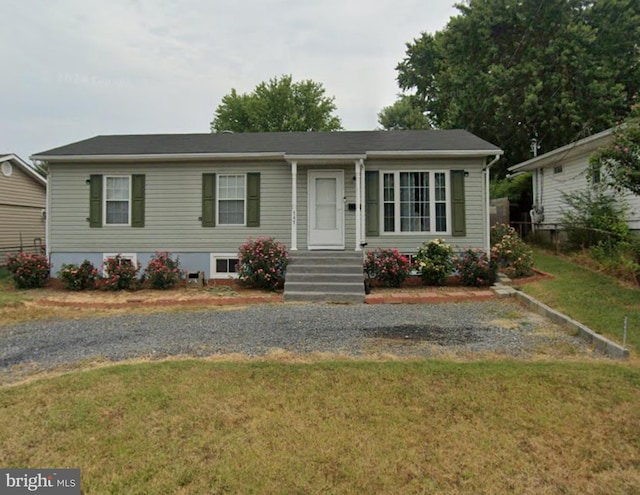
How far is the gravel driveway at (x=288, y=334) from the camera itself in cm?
421

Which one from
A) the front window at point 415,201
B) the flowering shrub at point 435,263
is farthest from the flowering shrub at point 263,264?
the flowering shrub at point 435,263

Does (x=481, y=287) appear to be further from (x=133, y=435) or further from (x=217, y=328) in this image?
(x=133, y=435)

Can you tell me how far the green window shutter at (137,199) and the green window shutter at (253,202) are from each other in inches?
106

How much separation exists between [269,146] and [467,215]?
5.28 meters

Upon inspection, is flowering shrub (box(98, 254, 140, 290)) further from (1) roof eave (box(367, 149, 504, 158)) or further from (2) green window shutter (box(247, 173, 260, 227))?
(1) roof eave (box(367, 149, 504, 158))

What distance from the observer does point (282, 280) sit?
827 centimetres

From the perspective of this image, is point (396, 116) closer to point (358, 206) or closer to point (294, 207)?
point (358, 206)

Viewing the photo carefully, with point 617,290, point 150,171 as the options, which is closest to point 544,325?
point 617,290

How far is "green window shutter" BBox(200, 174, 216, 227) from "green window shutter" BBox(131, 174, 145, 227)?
1.55m

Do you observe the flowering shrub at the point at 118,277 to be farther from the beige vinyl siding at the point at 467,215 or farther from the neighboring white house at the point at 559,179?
the neighboring white house at the point at 559,179

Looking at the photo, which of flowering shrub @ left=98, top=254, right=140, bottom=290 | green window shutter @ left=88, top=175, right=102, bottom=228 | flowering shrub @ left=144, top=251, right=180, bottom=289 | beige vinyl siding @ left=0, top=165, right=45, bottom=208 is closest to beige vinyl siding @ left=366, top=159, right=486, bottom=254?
flowering shrub @ left=144, top=251, right=180, bottom=289

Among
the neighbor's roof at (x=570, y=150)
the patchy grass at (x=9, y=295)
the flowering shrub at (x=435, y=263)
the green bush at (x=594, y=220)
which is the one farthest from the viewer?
the neighbor's roof at (x=570, y=150)

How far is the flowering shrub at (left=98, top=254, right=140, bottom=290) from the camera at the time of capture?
8.28 meters

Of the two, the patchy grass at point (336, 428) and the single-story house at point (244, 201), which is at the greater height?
the single-story house at point (244, 201)
